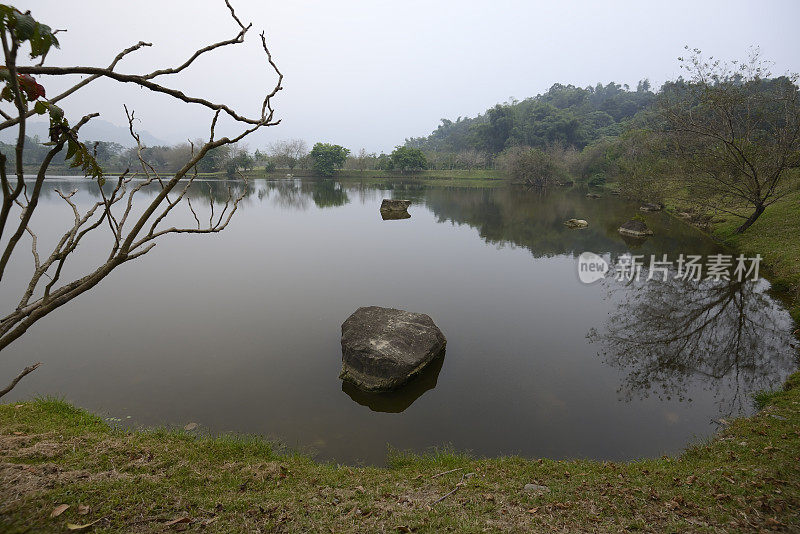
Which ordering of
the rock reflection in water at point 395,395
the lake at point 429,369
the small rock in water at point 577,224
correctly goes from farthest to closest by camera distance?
1. the small rock in water at point 577,224
2. the rock reflection in water at point 395,395
3. the lake at point 429,369

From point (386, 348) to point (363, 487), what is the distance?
12.5ft

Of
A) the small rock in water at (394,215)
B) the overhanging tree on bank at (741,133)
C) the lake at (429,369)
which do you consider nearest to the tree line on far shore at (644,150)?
the overhanging tree on bank at (741,133)

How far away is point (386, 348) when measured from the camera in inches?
353

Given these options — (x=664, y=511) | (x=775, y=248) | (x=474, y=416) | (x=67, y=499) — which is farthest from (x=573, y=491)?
(x=775, y=248)

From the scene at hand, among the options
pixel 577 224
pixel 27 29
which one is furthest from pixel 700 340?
pixel 577 224

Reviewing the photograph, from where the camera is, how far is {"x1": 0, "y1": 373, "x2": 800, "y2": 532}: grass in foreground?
4.14 meters

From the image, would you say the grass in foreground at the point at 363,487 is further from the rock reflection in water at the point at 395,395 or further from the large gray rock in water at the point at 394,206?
the large gray rock in water at the point at 394,206

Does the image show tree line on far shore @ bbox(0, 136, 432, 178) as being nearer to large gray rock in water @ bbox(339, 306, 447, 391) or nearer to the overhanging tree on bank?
the overhanging tree on bank

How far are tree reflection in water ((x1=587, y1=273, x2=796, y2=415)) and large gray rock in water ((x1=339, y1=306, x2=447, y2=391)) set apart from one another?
4789 mm

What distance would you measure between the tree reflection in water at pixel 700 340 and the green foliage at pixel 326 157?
73480 millimetres

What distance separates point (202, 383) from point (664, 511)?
29.2 feet

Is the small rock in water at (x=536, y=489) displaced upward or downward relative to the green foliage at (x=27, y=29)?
downward

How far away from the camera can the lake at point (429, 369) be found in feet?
24.9

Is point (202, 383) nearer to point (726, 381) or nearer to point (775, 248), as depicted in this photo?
point (726, 381)
